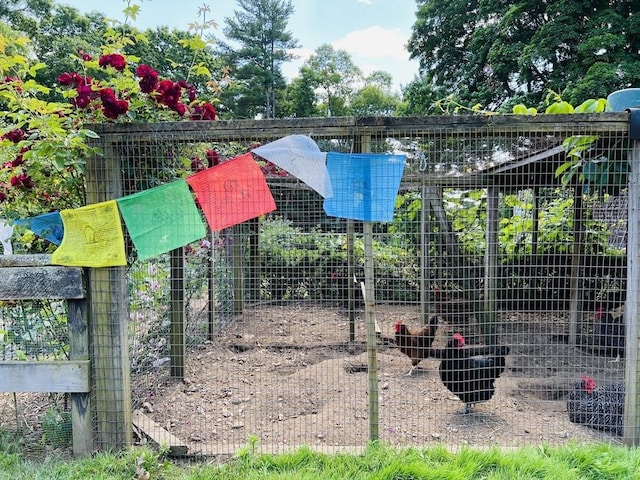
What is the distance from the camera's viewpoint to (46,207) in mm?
3076

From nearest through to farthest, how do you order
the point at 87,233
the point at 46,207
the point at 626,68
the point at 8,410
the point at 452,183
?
the point at 87,233, the point at 46,207, the point at 8,410, the point at 452,183, the point at 626,68

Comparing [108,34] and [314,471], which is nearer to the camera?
[314,471]

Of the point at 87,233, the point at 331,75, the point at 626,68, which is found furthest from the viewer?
the point at 331,75

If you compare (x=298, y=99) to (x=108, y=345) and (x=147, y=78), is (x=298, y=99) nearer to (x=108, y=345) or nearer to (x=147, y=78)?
(x=147, y=78)

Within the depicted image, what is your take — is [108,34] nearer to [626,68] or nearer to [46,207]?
[46,207]

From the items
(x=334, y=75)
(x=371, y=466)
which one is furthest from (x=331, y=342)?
(x=334, y=75)

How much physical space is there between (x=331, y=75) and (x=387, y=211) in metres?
37.1

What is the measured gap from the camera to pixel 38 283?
268cm

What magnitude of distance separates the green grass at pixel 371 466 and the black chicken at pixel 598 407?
1.79 ft

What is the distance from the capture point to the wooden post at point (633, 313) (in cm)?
275

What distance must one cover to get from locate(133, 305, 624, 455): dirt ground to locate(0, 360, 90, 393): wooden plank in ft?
2.79

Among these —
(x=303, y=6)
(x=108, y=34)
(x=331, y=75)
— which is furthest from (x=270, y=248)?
(x=331, y=75)

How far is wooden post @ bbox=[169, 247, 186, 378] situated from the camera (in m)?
3.80

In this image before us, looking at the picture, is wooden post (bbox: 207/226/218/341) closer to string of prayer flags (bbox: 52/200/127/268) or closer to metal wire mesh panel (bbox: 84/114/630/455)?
metal wire mesh panel (bbox: 84/114/630/455)
